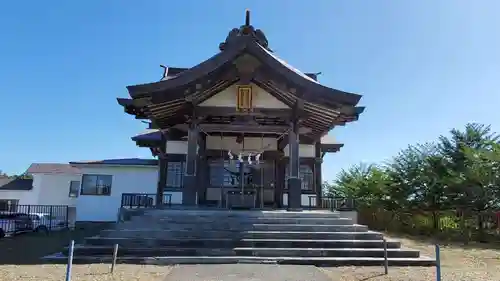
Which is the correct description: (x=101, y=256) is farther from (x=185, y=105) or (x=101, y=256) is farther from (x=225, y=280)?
(x=185, y=105)

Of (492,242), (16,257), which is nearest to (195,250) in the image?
(16,257)

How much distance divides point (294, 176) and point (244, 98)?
113 inches

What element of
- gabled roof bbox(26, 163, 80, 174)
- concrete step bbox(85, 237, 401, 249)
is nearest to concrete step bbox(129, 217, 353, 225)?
concrete step bbox(85, 237, 401, 249)

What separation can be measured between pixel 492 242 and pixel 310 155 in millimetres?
Result: 7918

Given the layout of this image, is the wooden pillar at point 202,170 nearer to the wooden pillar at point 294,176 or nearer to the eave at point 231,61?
the eave at point 231,61

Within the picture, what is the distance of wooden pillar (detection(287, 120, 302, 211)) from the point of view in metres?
10.5

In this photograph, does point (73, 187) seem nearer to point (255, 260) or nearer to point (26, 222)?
point (26, 222)

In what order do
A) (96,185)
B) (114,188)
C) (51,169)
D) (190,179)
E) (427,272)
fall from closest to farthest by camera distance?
(427,272) < (190,179) < (114,188) < (96,185) < (51,169)

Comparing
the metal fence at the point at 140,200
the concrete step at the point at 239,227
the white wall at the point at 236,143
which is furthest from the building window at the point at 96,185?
the concrete step at the point at 239,227

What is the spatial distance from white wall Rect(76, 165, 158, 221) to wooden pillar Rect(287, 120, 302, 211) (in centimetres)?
1181

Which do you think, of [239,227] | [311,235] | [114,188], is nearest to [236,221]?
[239,227]

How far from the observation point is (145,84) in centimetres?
1080

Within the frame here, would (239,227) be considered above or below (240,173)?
below

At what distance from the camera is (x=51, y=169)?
2836 cm
